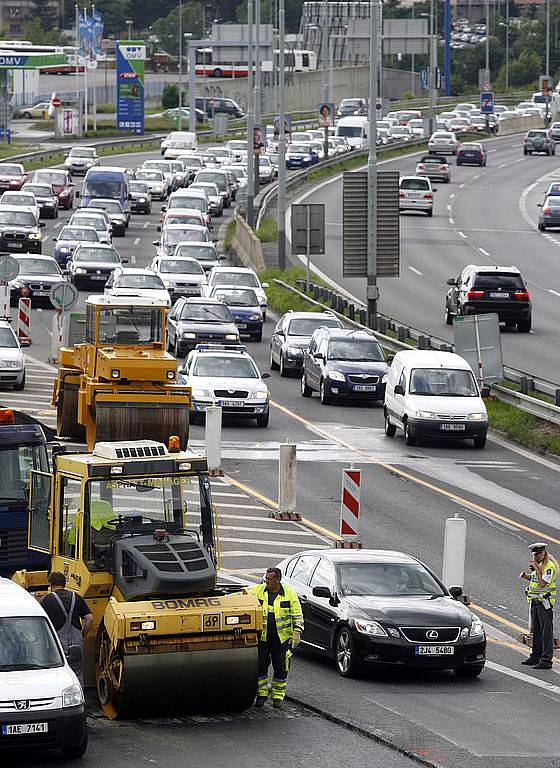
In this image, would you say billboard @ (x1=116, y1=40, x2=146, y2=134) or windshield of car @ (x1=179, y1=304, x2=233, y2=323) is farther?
billboard @ (x1=116, y1=40, x2=146, y2=134)

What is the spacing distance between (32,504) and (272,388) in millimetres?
22627

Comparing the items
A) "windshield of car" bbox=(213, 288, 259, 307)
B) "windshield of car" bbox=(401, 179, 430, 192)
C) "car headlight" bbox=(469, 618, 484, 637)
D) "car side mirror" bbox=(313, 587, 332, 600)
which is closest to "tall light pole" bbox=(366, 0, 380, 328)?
"windshield of car" bbox=(213, 288, 259, 307)

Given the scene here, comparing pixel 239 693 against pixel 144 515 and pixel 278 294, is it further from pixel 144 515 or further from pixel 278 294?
pixel 278 294

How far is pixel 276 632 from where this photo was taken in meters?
16.2

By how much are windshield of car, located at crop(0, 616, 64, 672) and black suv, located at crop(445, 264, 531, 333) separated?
3326cm

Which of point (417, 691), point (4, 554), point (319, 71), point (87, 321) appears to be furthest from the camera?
point (319, 71)

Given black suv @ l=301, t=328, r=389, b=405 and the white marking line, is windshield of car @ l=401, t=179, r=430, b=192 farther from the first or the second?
the white marking line

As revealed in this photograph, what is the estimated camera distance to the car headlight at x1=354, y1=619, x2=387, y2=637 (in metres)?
17.4

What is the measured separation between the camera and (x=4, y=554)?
1934cm

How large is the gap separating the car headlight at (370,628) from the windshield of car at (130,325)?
12.6 metres

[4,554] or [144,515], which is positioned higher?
[144,515]

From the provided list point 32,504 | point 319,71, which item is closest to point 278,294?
point 32,504

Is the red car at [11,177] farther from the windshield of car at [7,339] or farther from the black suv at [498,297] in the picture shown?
the windshield of car at [7,339]

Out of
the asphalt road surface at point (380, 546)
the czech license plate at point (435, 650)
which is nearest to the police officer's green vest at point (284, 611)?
the asphalt road surface at point (380, 546)
